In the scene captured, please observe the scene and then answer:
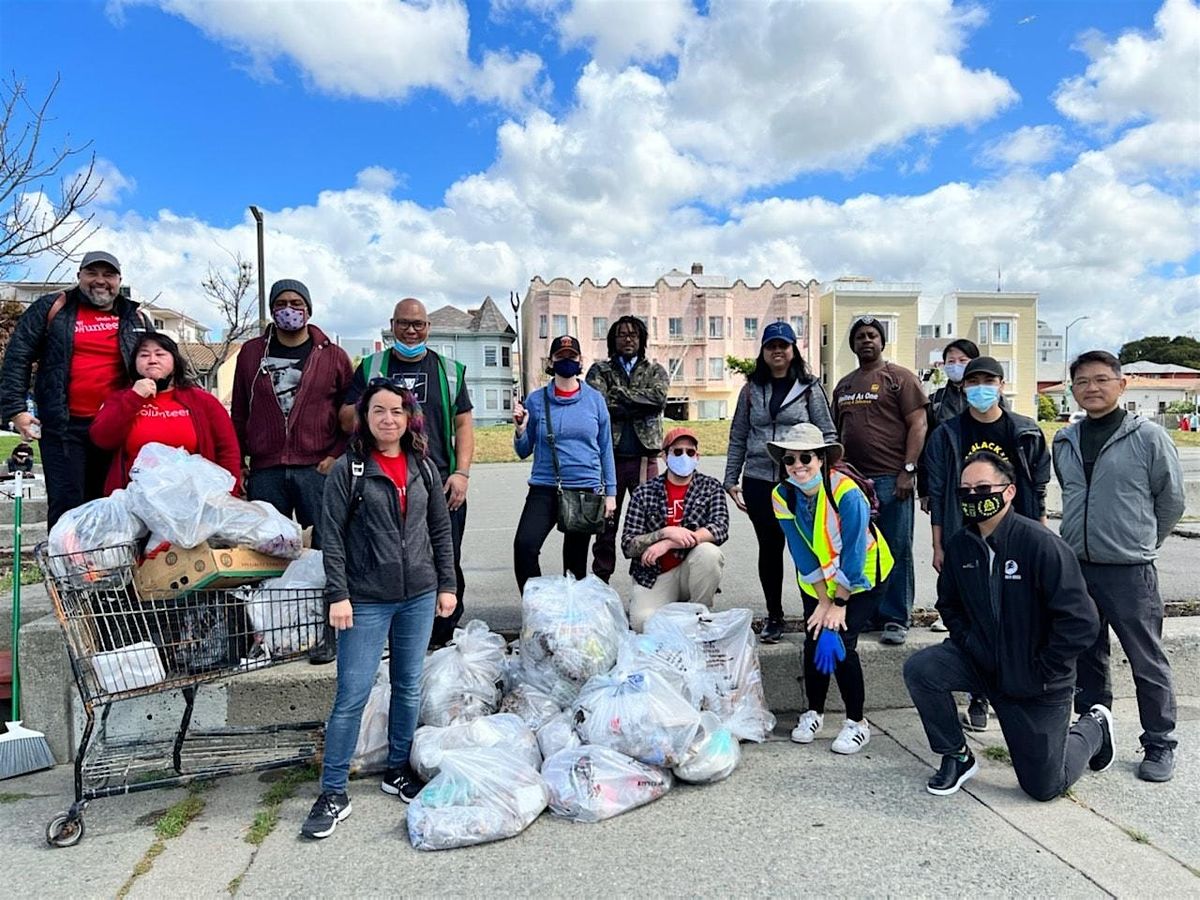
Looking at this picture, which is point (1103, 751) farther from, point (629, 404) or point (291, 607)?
point (291, 607)

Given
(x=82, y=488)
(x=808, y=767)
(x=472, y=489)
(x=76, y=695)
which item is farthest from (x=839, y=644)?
(x=472, y=489)

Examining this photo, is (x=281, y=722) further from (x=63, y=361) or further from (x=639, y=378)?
(x=639, y=378)

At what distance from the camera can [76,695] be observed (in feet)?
12.8

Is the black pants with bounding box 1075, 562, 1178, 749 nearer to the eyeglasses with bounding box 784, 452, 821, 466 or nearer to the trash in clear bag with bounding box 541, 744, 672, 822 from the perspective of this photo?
the eyeglasses with bounding box 784, 452, 821, 466

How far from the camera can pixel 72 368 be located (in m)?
4.24

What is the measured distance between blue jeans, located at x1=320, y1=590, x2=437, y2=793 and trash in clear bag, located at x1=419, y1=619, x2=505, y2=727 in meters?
0.29

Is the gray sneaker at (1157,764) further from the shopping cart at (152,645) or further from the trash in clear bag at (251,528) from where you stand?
the trash in clear bag at (251,528)

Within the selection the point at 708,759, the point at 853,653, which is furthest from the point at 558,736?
the point at 853,653

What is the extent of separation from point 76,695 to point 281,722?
984 millimetres

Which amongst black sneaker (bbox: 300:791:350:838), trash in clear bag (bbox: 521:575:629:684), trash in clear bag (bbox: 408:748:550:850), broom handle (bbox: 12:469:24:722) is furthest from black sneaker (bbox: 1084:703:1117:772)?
broom handle (bbox: 12:469:24:722)

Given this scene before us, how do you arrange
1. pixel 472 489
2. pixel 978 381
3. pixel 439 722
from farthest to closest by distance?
1. pixel 472 489
2. pixel 978 381
3. pixel 439 722

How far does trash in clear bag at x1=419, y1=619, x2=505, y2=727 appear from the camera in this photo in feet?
12.6

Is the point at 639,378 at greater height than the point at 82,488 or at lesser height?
greater

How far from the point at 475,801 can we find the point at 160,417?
2.44 m
